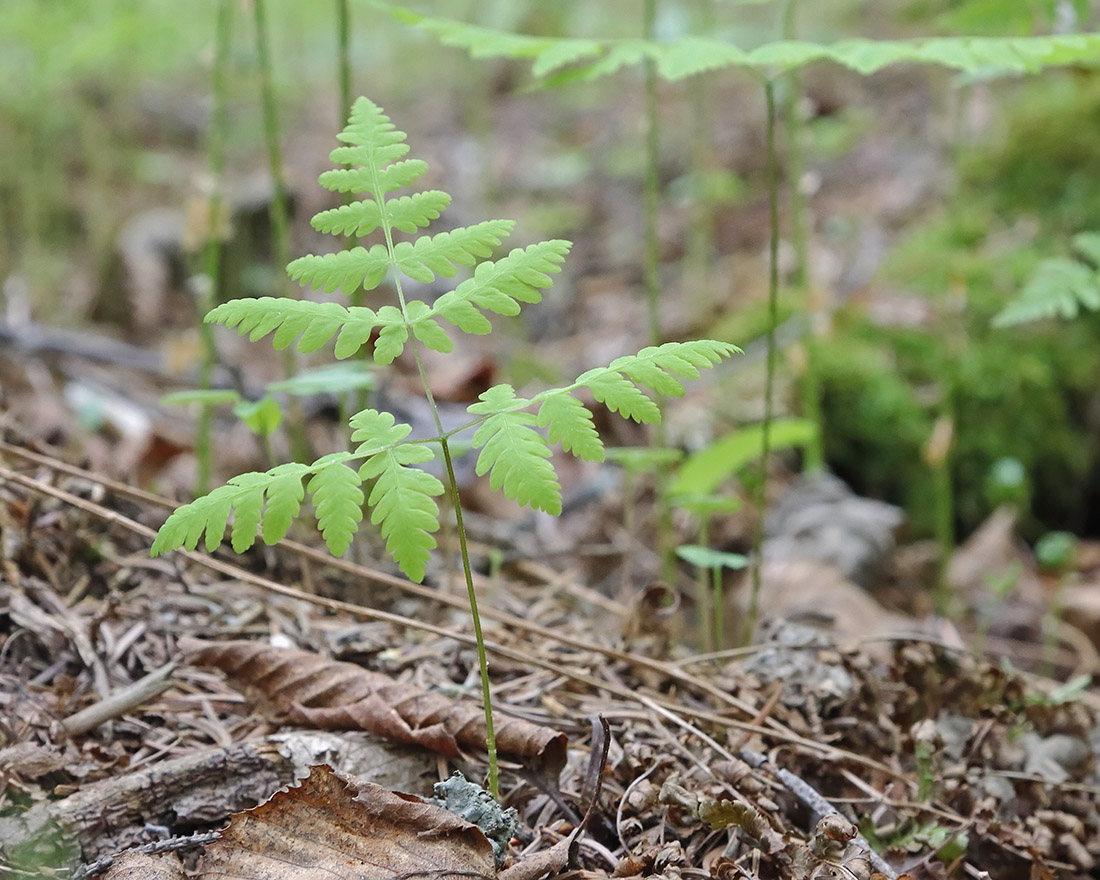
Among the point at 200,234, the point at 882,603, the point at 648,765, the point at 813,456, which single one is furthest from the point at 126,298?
the point at 648,765

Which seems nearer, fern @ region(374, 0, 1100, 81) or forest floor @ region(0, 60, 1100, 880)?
forest floor @ region(0, 60, 1100, 880)

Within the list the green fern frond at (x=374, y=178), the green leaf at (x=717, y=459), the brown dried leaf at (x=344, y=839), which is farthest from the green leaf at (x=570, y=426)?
the green leaf at (x=717, y=459)

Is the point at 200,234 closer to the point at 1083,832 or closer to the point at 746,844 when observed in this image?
the point at 746,844

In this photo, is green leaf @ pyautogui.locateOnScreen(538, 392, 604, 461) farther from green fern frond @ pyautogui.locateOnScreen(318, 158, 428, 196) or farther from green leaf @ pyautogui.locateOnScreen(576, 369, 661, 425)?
green fern frond @ pyautogui.locateOnScreen(318, 158, 428, 196)

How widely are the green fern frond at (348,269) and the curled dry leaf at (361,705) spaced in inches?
24.1

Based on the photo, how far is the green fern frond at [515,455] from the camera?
3.06 feet

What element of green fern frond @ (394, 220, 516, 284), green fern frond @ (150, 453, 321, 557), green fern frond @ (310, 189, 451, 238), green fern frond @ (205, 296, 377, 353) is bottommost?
green fern frond @ (150, 453, 321, 557)

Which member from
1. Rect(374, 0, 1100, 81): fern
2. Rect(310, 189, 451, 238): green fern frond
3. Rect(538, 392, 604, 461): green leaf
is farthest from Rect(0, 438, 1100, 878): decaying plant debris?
Rect(374, 0, 1100, 81): fern

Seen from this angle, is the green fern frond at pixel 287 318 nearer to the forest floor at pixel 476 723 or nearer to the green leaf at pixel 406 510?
the green leaf at pixel 406 510

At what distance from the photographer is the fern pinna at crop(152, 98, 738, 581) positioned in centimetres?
94

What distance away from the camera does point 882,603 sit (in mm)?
2793

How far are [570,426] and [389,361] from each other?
0.23 meters

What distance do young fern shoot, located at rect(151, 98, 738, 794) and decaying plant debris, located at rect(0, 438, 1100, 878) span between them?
0.72 ft

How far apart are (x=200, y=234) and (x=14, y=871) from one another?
1956 mm
